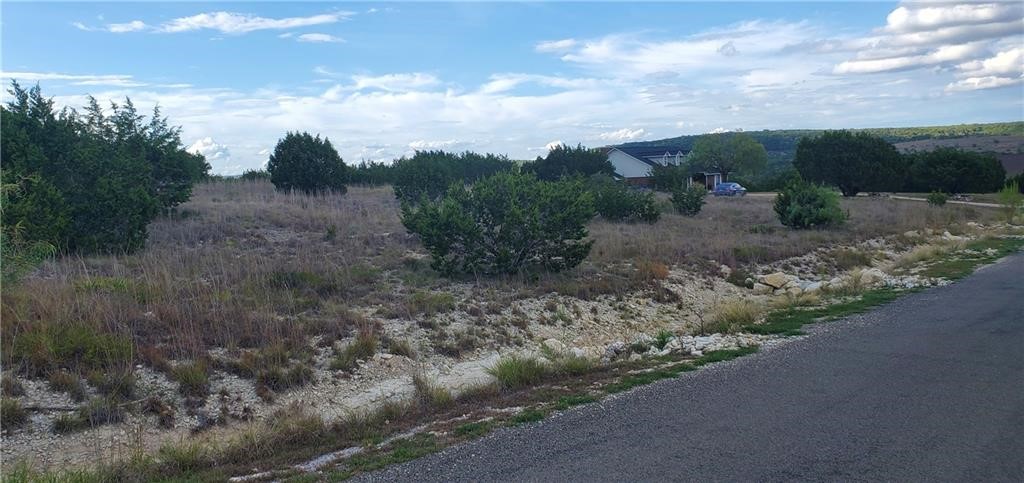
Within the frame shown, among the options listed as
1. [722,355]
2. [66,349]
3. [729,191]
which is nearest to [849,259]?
[722,355]

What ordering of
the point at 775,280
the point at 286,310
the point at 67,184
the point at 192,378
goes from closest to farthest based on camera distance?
the point at 192,378, the point at 286,310, the point at 67,184, the point at 775,280

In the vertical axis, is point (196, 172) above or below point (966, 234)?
above

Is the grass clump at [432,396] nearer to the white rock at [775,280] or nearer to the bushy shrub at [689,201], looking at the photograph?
the white rock at [775,280]

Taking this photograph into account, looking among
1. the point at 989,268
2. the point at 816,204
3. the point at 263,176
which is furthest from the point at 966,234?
the point at 263,176

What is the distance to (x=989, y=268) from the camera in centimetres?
2227

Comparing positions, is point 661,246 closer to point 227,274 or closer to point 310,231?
point 310,231

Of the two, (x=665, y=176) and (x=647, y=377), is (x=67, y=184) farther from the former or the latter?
(x=665, y=176)

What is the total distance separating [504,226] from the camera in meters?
18.5

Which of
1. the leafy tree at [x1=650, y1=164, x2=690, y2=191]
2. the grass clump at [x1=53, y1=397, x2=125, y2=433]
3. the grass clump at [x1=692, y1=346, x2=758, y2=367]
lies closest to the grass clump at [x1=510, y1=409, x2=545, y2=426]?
the grass clump at [x1=692, y1=346, x2=758, y2=367]

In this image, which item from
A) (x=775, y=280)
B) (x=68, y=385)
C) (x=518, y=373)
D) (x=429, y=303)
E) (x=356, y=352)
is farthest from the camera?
(x=775, y=280)

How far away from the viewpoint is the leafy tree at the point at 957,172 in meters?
64.9

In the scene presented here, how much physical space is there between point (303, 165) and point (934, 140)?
13000 cm

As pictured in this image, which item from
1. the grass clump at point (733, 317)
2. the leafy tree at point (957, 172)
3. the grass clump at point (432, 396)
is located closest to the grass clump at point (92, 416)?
the grass clump at point (432, 396)

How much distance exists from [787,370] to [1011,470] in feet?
12.8
